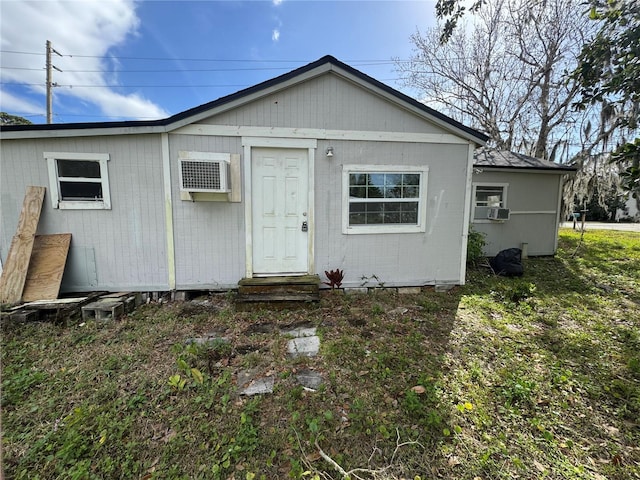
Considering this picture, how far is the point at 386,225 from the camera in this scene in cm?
463

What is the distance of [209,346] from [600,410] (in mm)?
3551

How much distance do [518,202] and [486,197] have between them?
93cm

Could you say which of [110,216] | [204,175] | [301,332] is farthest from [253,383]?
[110,216]

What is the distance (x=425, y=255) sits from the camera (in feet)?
15.6

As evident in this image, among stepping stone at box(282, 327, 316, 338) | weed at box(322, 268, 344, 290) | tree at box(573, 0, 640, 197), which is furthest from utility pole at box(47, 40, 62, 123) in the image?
tree at box(573, 0, 640, 197)

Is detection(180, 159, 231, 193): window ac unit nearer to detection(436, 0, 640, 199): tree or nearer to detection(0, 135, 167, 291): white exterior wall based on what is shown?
detection(0, 135, 167, 291): white exterior wall

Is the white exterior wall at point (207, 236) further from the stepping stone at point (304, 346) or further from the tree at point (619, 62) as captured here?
the tree at point (619, 62)

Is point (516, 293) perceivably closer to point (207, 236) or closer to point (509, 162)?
point (509, 162)

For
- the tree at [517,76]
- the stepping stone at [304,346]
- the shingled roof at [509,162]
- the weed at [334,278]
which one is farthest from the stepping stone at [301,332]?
the tree at [517,76]

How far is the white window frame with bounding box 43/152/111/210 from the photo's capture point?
3900 mm

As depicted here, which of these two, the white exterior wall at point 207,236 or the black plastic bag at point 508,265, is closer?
the white exterior wall at point 207,236

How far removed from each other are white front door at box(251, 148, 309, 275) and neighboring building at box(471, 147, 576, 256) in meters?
5.17

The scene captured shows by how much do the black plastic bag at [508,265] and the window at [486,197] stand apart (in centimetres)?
147

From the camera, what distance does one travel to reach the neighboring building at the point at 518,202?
7254mm
